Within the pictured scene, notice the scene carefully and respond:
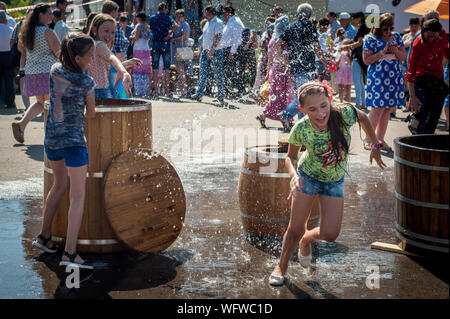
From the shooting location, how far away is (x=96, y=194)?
4793mm

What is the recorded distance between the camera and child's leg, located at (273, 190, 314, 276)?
433cm

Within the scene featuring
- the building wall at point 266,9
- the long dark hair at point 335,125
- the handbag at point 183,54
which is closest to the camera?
the long dark hair at point 335,125

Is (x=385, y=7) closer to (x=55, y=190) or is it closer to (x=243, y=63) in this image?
(x=243, y=63)

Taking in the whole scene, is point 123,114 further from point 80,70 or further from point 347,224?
point 347,224

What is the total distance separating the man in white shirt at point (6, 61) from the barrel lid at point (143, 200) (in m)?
10.0

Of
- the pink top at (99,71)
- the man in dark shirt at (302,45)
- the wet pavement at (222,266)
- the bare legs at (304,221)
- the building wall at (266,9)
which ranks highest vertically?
the building wall at (266,9)

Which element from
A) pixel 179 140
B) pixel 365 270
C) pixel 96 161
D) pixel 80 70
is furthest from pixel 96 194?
pixel 179 140

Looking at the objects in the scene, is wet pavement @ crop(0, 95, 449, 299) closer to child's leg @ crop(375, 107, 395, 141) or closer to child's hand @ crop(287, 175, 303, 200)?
child's hand @ crop(287, 175, 303, 200)

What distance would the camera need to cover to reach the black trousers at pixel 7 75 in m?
13.8

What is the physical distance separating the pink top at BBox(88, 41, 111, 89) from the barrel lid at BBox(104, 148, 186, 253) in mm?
Answer: 1817

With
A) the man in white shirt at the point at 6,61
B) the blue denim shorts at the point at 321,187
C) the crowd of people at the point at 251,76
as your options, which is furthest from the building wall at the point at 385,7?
the blue denim shorts at the point at 321,187

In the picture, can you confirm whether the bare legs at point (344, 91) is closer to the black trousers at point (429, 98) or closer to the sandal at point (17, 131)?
the black trousers at point (429, 98)

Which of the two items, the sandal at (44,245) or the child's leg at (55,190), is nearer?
Result: the child's leg at (55,190)

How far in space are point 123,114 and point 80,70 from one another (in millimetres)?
452
